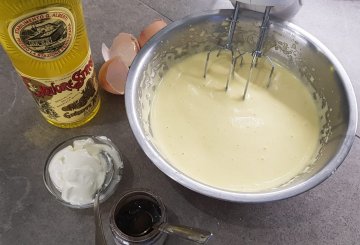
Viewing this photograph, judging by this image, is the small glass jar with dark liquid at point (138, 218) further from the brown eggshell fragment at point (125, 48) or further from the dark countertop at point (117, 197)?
the brown eggshell fragment at point (125, 48)

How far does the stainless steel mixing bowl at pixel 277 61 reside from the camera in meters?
0.58

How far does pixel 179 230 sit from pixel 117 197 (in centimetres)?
16

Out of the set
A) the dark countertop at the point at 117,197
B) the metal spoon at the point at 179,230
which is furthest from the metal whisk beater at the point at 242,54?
the metal spoon at the point at 179,230

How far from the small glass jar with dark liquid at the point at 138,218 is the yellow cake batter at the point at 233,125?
101 millimetres

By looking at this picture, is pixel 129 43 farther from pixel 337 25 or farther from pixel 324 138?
pixel 337 25

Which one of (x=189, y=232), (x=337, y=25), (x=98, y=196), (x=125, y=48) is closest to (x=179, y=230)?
(x=189, y=232)

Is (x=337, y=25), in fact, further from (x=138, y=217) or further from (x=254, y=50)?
(x=138, y=217)

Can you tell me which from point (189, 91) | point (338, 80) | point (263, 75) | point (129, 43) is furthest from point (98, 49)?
point (338, 80)

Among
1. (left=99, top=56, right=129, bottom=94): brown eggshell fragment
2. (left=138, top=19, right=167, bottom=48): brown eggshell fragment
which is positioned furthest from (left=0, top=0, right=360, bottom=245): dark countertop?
(left=138, top=19, right=167, bottom=48): brown eggshell fragment

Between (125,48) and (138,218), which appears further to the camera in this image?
(125,48)

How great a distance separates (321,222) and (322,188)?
7 centimetres

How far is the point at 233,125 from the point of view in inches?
29.9

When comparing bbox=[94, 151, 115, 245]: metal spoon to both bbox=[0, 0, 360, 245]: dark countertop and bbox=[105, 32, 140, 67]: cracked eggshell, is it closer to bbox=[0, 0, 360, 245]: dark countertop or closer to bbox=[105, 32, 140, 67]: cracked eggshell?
bbox=[0, 0, 360, 245]: dark countertop

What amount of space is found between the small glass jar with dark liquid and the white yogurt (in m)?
0.07
